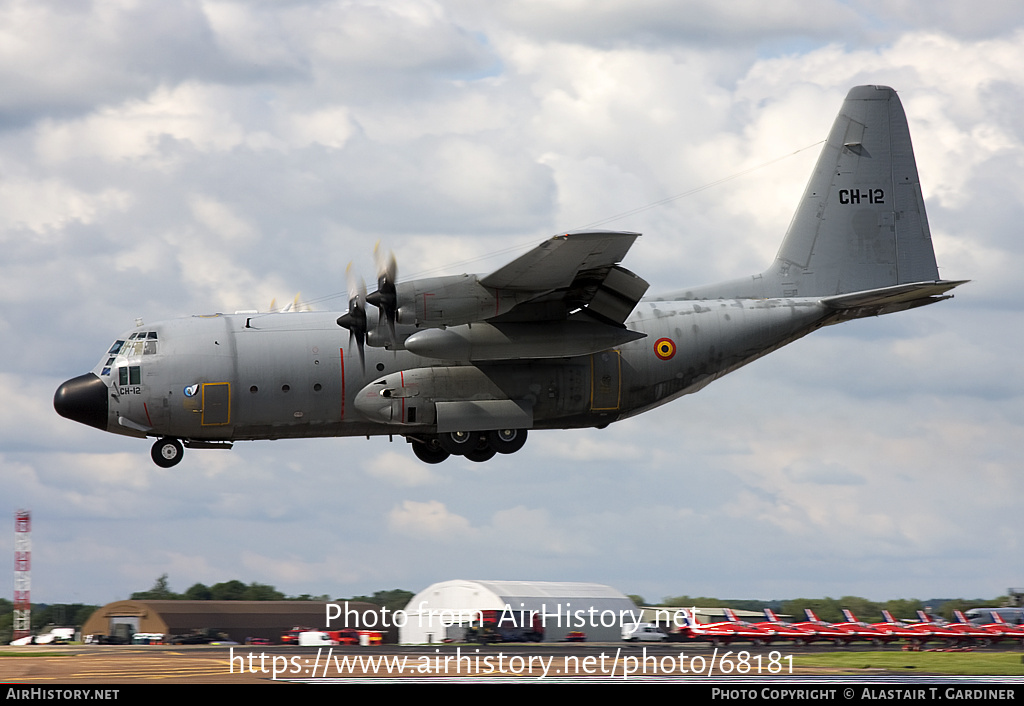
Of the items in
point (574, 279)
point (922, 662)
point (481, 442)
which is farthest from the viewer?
point (922, 662)

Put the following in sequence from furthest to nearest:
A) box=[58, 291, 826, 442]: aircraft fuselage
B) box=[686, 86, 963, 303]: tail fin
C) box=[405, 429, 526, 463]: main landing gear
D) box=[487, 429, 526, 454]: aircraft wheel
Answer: box=[686, 86, 963, 303]: tail fin, box=[487, 429, 526, 454]: aircraft wheel, box=[405, 429, 526, 463]: main landing gear, box=[58, 291, 826, 442]: aircraft fuselage

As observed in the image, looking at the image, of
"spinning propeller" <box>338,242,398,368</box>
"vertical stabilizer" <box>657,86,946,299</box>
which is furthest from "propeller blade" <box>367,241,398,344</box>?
"vertical stabilizer" <box>657,86,946,299</box>

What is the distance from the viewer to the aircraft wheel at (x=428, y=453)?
28.5 m

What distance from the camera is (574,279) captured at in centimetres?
2467

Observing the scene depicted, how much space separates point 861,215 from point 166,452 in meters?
18.3

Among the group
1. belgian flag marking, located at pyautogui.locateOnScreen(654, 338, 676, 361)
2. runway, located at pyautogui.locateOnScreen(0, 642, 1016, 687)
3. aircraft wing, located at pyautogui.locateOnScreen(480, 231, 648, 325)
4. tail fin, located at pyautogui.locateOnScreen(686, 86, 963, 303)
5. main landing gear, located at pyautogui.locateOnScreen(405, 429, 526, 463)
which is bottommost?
runway, located at pyautogui.locateOnScreen(0, 642, 1016, 687)

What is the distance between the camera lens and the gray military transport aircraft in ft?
81.1

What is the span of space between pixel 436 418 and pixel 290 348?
3.68m

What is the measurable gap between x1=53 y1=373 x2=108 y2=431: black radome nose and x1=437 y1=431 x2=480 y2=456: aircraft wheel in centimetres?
773

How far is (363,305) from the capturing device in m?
25.4

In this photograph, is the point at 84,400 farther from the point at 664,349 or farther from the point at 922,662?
the point at 922,662

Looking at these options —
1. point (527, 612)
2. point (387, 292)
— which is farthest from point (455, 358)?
point (527, 612)

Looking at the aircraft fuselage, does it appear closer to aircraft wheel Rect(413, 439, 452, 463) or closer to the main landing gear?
the main landing gear
